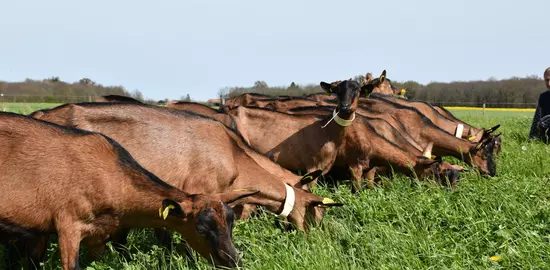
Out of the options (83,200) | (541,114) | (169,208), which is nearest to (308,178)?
(169,208)

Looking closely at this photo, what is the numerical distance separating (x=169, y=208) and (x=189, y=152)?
6.53ft

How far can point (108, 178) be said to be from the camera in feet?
16.9

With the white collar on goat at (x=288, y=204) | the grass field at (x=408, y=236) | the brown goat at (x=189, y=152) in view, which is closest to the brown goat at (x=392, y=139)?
the grass field at (x=408, y=236)

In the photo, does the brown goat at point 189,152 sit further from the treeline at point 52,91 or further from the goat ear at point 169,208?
the treeline at point 52,91

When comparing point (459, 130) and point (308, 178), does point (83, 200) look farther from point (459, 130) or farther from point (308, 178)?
point (459, 130)

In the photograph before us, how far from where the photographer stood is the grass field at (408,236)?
16.9ft

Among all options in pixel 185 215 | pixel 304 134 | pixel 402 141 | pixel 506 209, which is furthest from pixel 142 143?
pixel 402 141

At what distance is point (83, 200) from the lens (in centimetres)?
502

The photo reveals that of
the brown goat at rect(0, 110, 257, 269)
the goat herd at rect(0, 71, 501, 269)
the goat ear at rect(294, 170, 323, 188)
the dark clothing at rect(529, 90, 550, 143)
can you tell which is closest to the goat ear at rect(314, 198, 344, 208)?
the goat herd at rect(0, 71, 501, 269)

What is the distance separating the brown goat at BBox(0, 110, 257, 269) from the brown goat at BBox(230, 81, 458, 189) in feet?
14.3

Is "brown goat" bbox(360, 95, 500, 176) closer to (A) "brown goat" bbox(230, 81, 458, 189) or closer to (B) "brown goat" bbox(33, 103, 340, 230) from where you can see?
(A) "brown goat" bbox(230, 81, 458, 189)

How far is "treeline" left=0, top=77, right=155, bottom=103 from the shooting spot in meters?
53.4

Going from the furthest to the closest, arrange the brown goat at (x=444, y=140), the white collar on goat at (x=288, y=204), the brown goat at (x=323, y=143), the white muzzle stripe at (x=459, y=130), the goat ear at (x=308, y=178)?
the white muzzle stripe at (x=459, y=130) → the brown goat at (x=444, y=140) → the brown goat at (x=323, y=143) → the goat ear at (x=308, y=178) → the white collar on goat at (x=288, y=204)

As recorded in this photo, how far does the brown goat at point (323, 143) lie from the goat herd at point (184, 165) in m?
0.02
